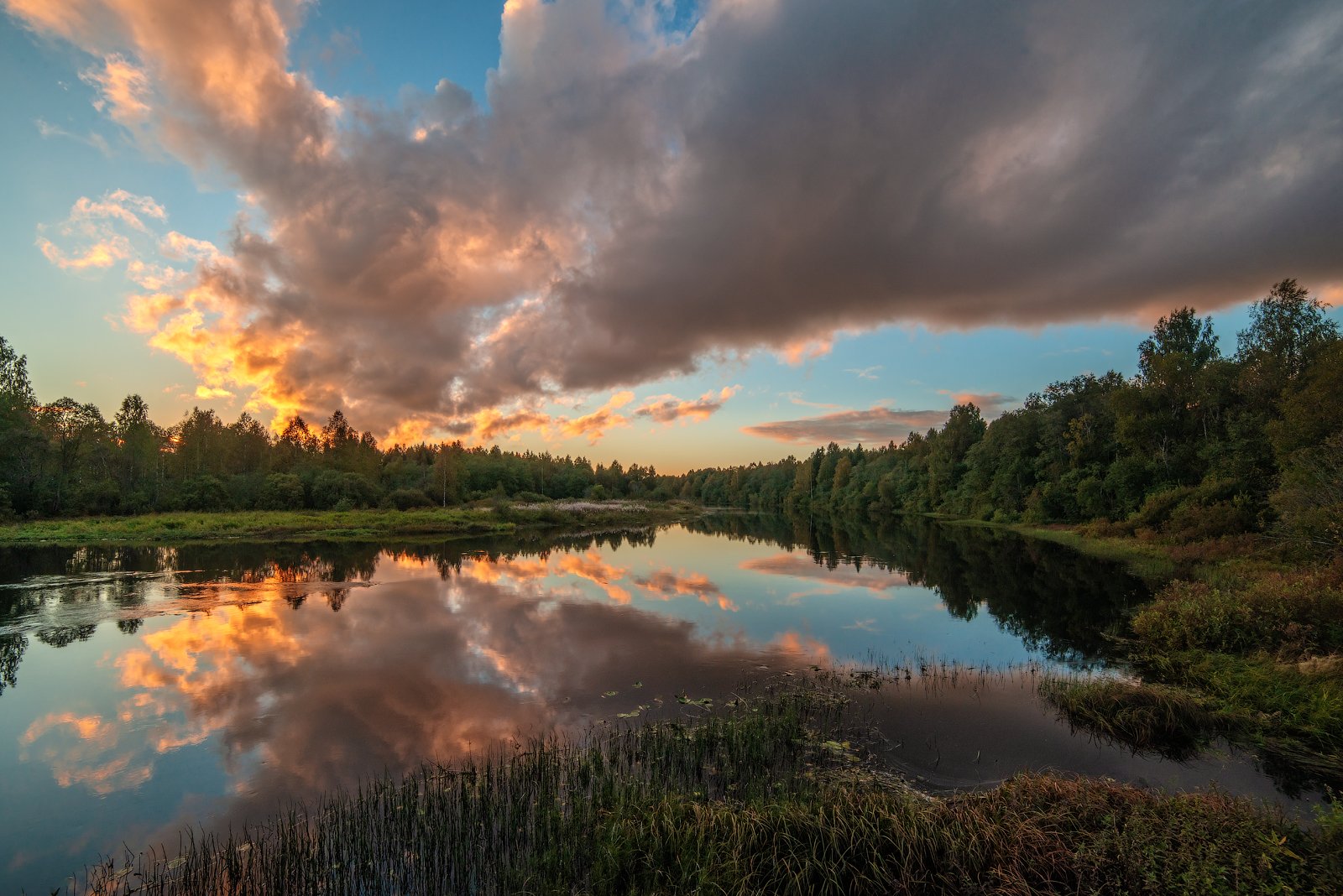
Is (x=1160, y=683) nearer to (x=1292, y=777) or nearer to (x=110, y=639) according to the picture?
(x=1292, y=777)

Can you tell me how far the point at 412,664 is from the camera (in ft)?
49.6

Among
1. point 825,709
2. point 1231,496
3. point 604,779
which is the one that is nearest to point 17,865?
point 604,779

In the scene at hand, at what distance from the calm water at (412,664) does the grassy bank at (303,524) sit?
932cm

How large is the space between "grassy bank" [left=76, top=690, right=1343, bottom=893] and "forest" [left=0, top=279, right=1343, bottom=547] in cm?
1785

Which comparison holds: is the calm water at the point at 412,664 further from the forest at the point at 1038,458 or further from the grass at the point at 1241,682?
the forest at the point at 1038,458

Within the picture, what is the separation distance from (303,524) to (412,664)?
138 feet

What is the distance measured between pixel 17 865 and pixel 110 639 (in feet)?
44.5

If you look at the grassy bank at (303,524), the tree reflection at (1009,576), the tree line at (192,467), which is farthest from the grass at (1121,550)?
the tree line at (192,467)

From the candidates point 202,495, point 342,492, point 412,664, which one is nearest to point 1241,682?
point 412,664

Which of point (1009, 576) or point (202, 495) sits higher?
point (202, 495)

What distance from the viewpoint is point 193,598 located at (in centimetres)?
2242

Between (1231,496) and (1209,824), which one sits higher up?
(1231,496)

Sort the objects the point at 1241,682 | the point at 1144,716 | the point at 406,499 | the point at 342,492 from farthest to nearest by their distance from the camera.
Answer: the point at 406,499, the point at 342,492, the point at 1241,682, the point at 1144,716

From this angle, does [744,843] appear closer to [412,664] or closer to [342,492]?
[412,664]
